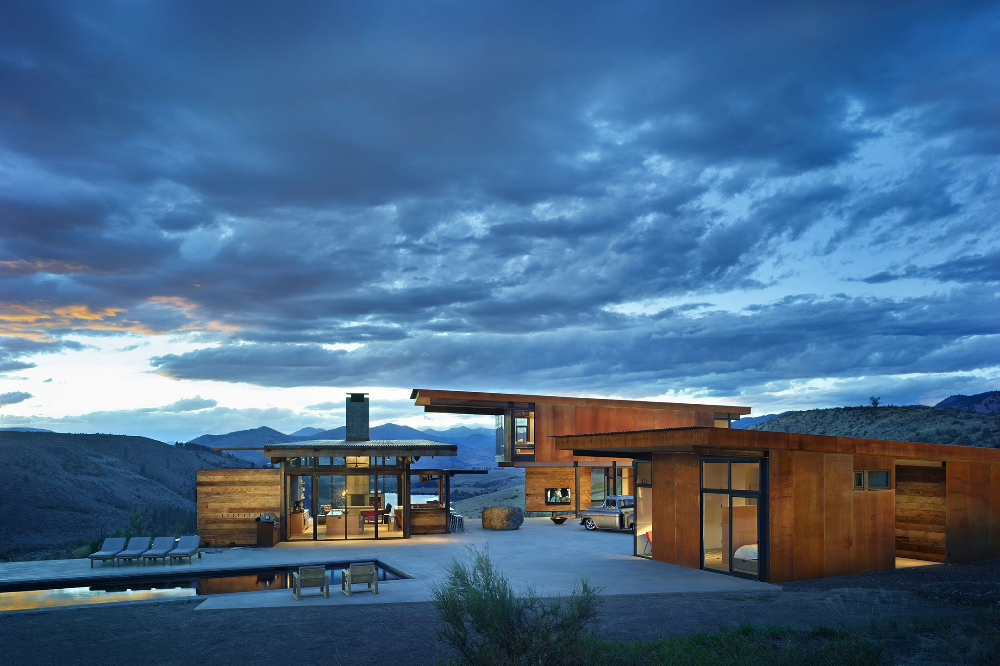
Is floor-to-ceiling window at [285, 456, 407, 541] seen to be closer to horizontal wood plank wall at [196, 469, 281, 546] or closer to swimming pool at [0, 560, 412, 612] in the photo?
horizontal wood plank wall at [196, 469, 281, 546]

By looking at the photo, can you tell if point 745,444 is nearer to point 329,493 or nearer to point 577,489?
point 329,493

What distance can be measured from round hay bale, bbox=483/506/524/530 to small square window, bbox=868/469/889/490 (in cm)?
1171

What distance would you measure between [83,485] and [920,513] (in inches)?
2064

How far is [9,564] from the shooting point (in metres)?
17.6

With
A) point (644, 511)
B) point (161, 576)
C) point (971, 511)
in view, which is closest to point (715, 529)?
point (644, 511)

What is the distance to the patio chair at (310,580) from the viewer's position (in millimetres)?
13469

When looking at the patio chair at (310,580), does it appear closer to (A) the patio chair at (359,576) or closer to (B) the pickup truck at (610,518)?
(A) the patio chair at (359,576)

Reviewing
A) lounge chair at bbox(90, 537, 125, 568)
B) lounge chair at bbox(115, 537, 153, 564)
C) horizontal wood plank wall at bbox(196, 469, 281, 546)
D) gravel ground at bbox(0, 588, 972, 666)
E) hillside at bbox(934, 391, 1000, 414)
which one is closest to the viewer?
gravel ground at bbox(0, 588, 972, 666)

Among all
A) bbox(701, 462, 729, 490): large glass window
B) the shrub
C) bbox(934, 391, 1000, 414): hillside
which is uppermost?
bbox(701, 462, 729, 490): large glass window

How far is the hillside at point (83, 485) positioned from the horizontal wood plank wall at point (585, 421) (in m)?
14.5

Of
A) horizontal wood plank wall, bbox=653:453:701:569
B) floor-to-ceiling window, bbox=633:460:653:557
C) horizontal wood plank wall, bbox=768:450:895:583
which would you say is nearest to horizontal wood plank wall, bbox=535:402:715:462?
floor-to-ceiling window, bbox=633:460:653:557

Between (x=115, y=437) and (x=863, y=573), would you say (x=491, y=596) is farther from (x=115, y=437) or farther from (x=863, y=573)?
(x=115, y=437)

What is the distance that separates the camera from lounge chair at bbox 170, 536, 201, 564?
17609mm

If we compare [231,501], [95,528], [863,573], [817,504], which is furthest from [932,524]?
[95,528]
